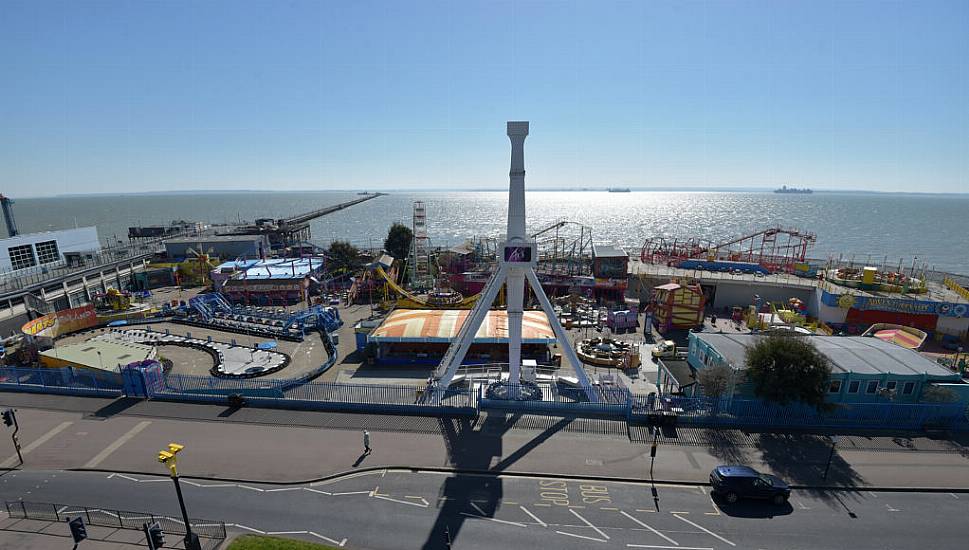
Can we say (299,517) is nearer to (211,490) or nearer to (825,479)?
(211,490)

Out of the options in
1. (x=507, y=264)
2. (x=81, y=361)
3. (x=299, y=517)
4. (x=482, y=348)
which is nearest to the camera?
(x=299, y=517)

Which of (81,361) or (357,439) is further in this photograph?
(81,361)

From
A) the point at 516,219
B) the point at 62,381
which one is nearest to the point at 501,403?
the point at 516,219

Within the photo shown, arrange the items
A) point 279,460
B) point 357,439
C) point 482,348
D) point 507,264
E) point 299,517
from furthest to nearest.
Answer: point 482,348 < point 507,264 < point 357,439 < point 279,460 < point 299,517

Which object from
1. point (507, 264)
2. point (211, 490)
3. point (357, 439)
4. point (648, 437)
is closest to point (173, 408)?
point (211, 490)

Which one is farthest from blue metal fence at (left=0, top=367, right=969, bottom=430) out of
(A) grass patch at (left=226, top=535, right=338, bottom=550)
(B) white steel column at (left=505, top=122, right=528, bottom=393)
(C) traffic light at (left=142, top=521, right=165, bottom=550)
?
(C) traffic light at (left=142, top=521, right=165, bottom=550)

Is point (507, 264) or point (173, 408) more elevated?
point (507, 264)

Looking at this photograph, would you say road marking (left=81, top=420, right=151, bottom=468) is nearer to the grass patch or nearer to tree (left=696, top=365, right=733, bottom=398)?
the grass patch
